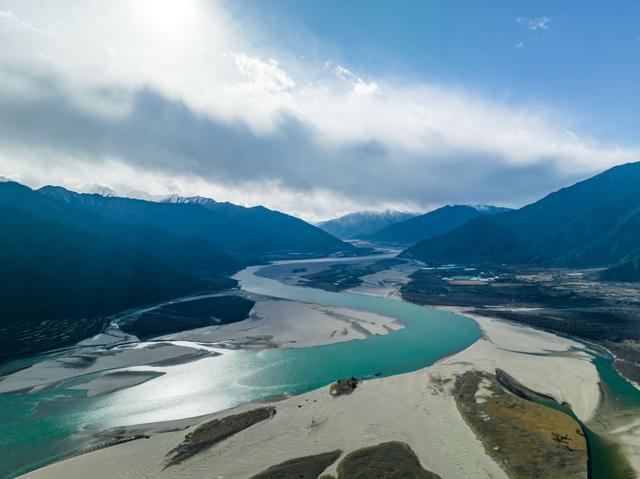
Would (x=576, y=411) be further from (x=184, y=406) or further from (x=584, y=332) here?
(x=184, y=406)

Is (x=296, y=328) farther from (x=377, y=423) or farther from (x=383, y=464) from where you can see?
(x=383, y=464)

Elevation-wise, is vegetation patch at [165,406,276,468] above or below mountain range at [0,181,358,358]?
below

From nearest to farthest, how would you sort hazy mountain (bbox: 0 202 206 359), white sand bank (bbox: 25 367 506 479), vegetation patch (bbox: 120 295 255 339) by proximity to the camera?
white sand bank (bbox: 25 367 506 479) < hazy mountain (bbox: 0 202 206 359) < vegetation patch (bbox: 120 295 255 339)

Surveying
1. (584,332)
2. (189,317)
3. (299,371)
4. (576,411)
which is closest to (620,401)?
(576,411)

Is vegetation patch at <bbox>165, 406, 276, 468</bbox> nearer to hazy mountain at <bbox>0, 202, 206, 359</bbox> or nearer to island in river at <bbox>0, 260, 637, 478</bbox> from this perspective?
island in river at <bbox>0, 260, 637, 478</bbox>

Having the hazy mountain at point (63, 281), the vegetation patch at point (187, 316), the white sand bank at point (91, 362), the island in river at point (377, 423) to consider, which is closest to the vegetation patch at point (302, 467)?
the island in river at point (377, 423)

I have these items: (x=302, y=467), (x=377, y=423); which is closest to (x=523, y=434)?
(x=377, y=423)

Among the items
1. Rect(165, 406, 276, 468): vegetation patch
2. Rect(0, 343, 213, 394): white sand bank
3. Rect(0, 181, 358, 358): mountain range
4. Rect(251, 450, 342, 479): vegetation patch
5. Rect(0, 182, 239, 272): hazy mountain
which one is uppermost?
Rect(0, 182, 239, 272): hazy mountain

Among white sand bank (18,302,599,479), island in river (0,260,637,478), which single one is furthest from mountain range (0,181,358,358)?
white sand bank (18,302,599,479)
